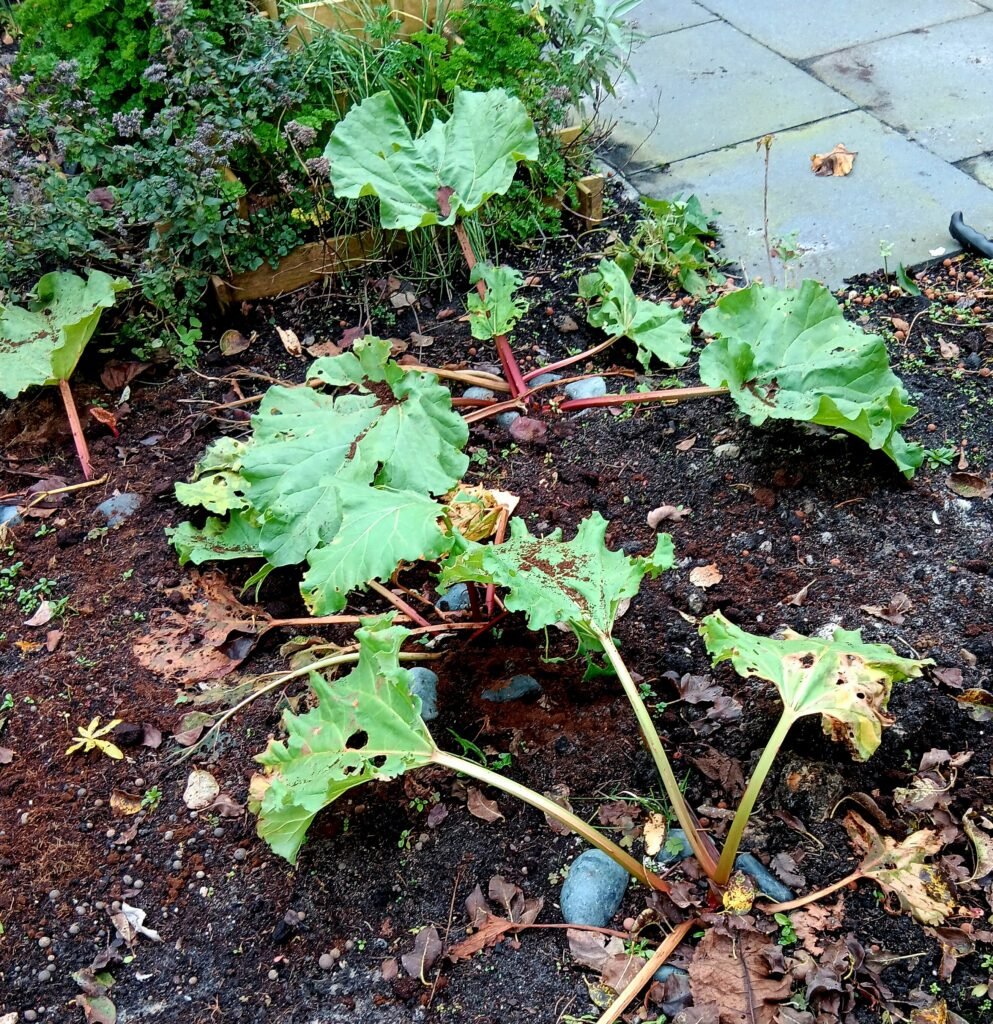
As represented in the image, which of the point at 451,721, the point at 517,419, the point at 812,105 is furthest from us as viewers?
the point at 812,105

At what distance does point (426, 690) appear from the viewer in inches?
92.0

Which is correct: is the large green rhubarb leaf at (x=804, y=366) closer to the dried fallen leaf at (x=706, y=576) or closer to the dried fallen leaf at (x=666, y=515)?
the dried fallen leaf at (x=666, y=515)

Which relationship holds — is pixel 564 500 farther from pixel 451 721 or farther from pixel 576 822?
pixel 576 822

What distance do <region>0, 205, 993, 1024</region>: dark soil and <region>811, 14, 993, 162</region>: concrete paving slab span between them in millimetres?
1460

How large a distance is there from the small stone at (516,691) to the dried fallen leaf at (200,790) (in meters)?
0.67

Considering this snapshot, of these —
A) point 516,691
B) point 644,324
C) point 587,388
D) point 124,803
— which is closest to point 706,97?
point 644,324

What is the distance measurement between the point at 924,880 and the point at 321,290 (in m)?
2.79

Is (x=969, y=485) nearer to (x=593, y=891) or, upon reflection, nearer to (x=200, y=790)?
(x=593, y=891)

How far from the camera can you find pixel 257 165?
3.56 meters

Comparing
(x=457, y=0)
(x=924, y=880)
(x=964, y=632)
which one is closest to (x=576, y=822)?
(x=924, y=880)

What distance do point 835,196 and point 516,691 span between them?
2631 millimetres

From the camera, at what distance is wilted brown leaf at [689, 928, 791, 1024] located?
70.0 inches

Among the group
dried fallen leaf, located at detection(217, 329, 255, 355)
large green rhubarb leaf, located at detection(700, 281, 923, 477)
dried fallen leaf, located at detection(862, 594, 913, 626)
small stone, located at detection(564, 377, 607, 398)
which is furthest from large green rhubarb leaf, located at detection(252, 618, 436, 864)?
dried fallen leaf, located at detection(217, 329, 255, 355)

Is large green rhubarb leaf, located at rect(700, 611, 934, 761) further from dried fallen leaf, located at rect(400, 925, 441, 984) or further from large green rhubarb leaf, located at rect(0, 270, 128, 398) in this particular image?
large green rhubarb leaf, located at rect(0, 270, 128, 398)
